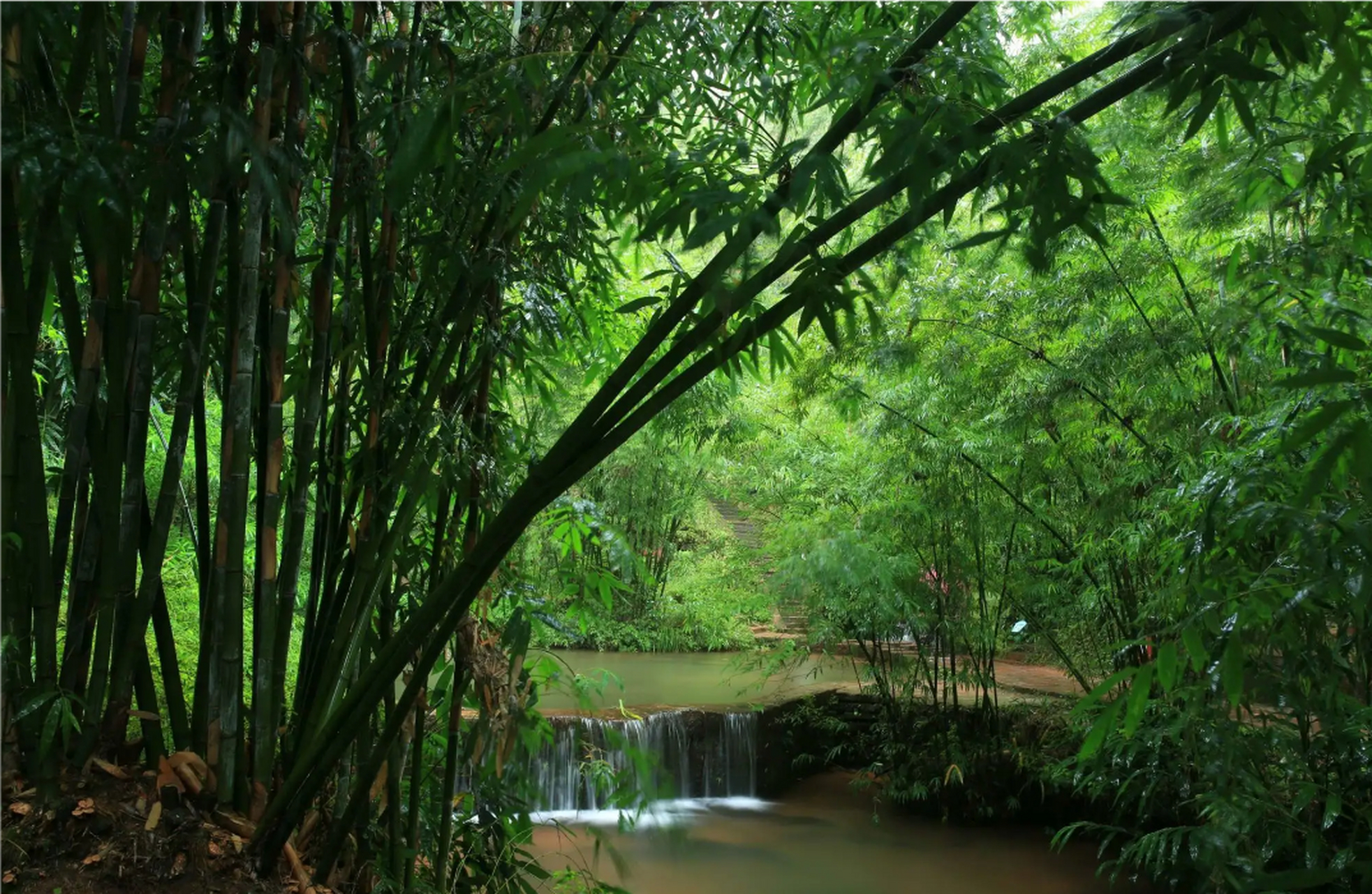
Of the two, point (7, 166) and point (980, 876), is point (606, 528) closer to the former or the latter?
point (7, 166)

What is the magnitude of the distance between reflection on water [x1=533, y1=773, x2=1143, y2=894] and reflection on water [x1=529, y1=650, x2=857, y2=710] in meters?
0.82

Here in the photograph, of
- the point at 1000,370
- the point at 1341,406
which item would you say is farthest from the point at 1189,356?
the point at 1341,406

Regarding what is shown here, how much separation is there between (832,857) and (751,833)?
53 cm

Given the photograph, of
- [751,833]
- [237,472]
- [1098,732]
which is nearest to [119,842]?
[237,472]

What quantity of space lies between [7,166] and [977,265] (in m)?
3.53

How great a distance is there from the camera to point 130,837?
114 cm

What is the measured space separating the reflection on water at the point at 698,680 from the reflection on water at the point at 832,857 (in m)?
0.82

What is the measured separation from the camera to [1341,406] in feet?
→ 2.99

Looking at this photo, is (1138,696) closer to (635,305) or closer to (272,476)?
(635,305)

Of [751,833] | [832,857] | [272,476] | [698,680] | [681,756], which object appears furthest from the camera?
[698,680]

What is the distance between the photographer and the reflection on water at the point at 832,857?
4.11 m

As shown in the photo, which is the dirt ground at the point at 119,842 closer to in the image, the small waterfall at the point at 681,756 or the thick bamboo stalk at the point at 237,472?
the thick bamboo stalk at the point at 237,472

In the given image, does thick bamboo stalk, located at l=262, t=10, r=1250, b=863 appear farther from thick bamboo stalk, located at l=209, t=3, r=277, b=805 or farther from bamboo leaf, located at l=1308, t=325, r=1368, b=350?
bamboo leaf, located at l=1308, t=325, r=1368, b=350

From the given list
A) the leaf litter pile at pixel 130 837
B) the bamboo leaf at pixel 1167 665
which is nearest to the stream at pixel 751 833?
the leaf litter pile at pixel 130 837
